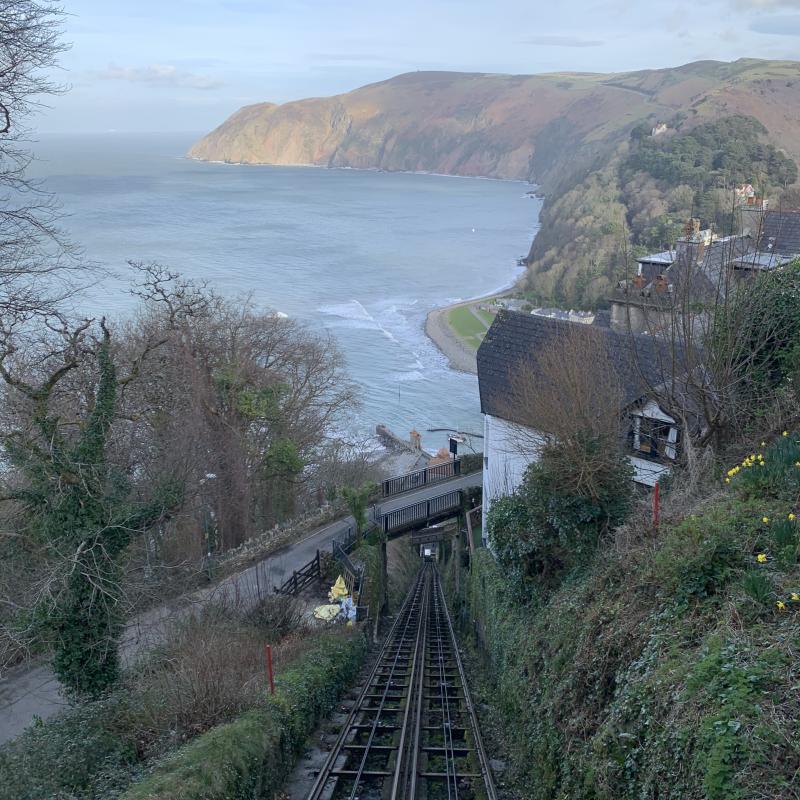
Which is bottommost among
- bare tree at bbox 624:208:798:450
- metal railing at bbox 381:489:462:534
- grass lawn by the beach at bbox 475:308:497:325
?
metal railing at bbox 381:489:462:534

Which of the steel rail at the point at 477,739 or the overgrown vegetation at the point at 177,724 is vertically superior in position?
the overgrown vegetation at the point at 177,724

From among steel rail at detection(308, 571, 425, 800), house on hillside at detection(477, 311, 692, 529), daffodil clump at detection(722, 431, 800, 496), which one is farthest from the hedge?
daffodil clump at detection(722, 431, 800, 496)

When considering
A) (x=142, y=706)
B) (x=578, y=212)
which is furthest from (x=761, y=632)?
(x=578, y=212)

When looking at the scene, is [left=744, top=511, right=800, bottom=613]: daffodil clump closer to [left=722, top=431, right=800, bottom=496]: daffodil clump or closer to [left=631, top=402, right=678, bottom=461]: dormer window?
[left=722, top=431, right=800, bottom=496]: daffodil clump

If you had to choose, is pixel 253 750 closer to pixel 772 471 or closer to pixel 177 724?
pixel 177 724

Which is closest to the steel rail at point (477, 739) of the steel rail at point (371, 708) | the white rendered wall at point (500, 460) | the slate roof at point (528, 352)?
the steel rail at point (371, 708)

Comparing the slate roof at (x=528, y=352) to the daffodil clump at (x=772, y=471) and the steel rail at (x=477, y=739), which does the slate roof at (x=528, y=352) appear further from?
the daffodil clump at (x=772, y=471)
